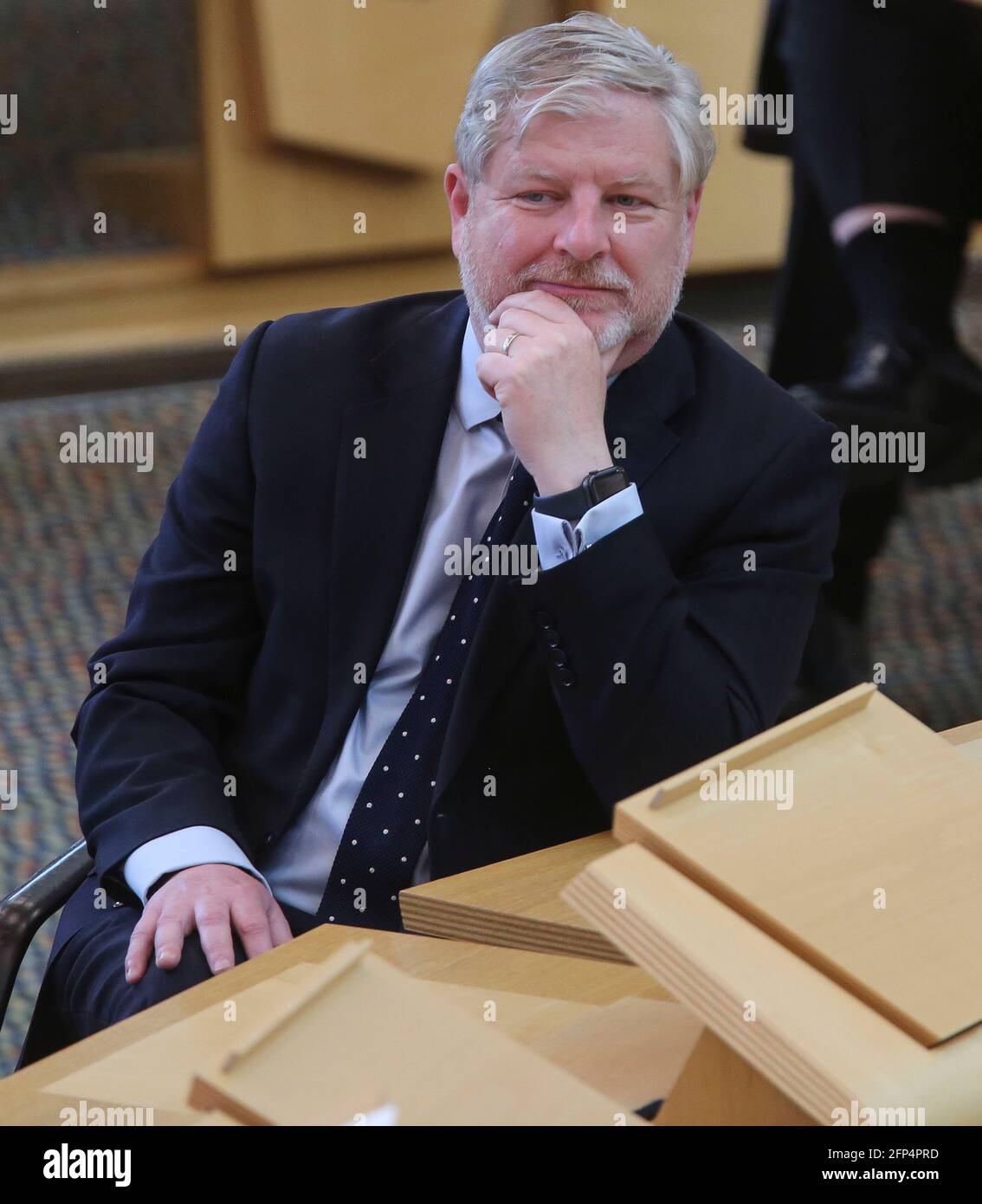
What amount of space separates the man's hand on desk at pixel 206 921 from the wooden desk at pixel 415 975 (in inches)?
7.6

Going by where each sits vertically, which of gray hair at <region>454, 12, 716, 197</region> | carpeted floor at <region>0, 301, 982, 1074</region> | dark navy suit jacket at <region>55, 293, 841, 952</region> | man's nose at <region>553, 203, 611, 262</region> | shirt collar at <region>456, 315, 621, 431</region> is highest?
gray hair at <region>454, 12, 716, 197</region>

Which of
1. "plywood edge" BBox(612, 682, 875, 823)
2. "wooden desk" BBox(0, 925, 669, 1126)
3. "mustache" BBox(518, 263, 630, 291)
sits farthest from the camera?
"mustache" BBox(518, 263, 630, 291)

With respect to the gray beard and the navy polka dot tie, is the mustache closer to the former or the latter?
the gray beard

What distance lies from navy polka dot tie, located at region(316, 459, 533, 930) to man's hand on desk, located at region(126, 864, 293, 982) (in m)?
0.10

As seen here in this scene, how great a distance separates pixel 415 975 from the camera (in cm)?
134

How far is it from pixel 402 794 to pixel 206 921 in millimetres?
258

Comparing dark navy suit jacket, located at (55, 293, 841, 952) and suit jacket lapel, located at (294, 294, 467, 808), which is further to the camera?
suit jacket lapel, located at (294, 294, 467, 808)

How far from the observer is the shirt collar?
1820mm

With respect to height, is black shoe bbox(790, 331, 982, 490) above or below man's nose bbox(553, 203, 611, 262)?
below

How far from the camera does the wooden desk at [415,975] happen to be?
122 centimetres

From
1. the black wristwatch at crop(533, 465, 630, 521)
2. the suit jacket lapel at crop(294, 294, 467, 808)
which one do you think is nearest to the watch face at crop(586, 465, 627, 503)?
the black wristwatch at crop(533, 465, 630, 521)

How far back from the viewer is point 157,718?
1766 millimetres

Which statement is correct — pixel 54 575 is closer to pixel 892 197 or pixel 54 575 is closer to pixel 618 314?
pixel 892 197

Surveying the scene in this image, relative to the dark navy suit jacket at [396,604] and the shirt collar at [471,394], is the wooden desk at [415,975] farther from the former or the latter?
the shirt collar at [471,394]
